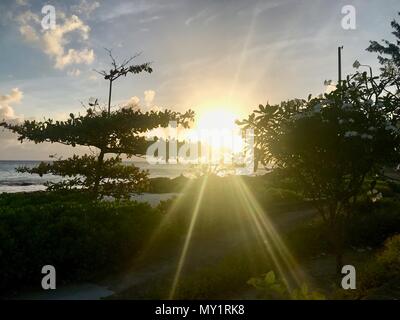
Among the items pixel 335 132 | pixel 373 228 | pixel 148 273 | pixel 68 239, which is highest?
pixel 335 132

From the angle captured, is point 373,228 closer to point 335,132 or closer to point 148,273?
point 335,132

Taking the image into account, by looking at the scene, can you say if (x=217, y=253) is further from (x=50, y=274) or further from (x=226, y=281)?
(x=50, y=274)

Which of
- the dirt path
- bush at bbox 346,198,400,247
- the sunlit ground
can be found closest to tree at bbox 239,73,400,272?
the sunlit ground

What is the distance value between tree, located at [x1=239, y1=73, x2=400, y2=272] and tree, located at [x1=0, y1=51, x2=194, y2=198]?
Result: 6270mm

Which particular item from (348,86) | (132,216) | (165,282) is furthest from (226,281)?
(348,86)

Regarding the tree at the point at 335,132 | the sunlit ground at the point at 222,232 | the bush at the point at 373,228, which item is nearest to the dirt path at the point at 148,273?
the sunlit ground at the point at 222,232

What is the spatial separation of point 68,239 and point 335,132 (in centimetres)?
640

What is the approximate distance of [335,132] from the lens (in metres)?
9.00

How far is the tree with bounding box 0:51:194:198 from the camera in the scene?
1449 centimetres

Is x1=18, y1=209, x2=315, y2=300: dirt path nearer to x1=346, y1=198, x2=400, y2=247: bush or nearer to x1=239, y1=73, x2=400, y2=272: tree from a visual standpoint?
x1=346, y1=198, x2=400, y2=247: bush

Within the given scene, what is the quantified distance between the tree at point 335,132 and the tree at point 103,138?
627 cm

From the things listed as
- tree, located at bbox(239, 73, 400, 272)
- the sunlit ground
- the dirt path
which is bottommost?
the dirt path

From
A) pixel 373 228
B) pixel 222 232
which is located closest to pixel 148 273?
pixel 222 232

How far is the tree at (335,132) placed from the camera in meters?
8.84
